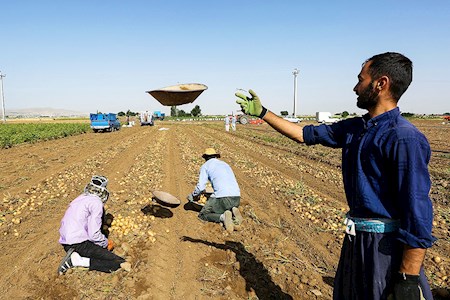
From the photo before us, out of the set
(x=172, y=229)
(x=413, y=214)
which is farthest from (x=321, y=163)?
(x=413, y=214)

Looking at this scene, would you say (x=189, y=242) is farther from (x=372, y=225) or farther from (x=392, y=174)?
(x=392, y=174)

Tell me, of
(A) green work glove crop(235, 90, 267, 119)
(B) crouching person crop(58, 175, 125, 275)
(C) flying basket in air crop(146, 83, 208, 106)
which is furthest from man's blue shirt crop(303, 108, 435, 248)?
(B) crouching person crop(58, 175, 125, 275)

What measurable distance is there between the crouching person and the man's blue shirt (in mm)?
3831

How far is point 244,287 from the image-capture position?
14.0 feet

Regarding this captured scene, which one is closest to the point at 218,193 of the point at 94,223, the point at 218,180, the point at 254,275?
the point at 218,180

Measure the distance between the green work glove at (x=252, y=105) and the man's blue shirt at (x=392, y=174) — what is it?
900 mm

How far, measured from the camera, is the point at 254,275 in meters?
4.57

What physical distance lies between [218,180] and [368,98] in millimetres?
4737

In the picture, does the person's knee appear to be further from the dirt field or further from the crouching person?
the crouching person

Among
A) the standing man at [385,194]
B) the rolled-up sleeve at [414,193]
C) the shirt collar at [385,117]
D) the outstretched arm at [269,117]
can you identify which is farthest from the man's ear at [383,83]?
the outstretched arm at [269,117]

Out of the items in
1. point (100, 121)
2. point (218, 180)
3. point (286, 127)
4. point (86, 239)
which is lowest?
point (86, 239)

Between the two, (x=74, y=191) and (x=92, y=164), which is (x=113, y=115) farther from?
(x=74, y=191)

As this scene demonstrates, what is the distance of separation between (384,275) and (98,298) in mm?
3496

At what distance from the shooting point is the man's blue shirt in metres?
1.82
